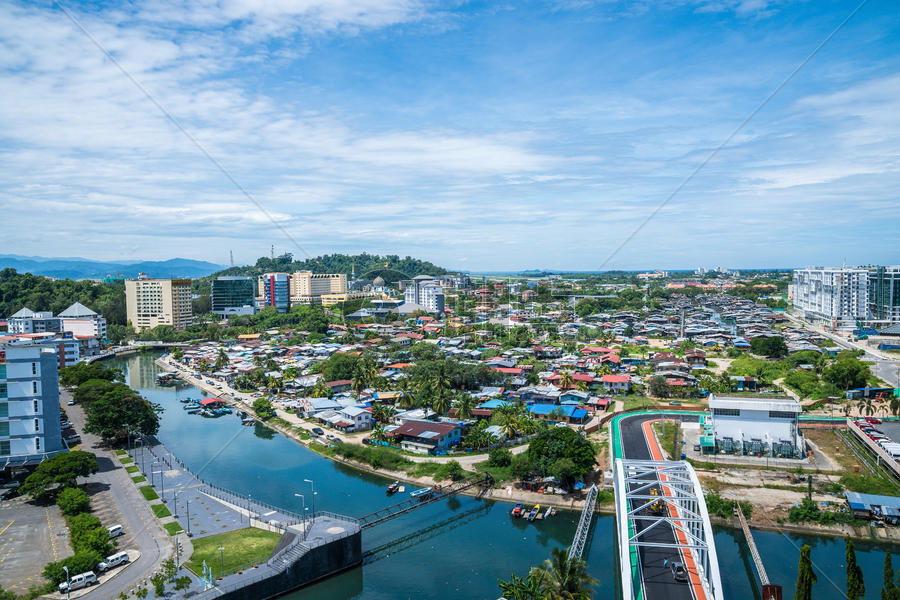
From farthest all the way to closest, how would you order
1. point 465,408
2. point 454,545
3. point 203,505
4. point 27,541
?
point 465,408 < point 203,505 < point 454,545 < point 27,541

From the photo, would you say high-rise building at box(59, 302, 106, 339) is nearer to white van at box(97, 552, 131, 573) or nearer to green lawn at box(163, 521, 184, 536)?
green lawn at box(163, 521, 184, 536)

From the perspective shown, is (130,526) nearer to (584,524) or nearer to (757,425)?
(584,524)

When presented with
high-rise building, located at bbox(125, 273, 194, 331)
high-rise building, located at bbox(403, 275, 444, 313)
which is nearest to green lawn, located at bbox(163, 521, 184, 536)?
high-rise building, located at bbox(125, 273, 194, 331)

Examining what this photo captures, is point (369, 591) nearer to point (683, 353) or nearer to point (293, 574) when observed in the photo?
point (293, 574)

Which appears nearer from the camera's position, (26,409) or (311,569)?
(311,569)

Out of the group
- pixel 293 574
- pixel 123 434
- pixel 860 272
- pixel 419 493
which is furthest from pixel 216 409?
pixel 860 272

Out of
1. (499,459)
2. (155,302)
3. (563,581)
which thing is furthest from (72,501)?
(155,302)
